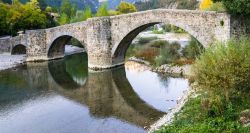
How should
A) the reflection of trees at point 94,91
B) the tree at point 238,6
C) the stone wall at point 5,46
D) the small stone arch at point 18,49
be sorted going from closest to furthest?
the reflection of trees at point 94,91 < the tree at point 238,6 < the small stone arch at point 18,49 < the stone wall at point 5,46

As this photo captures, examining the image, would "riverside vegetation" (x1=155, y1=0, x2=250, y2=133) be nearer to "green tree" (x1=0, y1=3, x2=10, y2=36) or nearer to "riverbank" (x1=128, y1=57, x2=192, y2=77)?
"riverbank" (x1=128, y1=57, x2=192, y2=77)

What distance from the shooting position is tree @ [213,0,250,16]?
22016mm

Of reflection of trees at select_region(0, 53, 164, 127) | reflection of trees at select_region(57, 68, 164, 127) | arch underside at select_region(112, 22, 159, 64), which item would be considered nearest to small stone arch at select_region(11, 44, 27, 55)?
reflection of trees at select_region(0, 53, 164, 127)

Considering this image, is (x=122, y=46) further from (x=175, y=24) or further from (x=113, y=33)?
(x=175, y=24)

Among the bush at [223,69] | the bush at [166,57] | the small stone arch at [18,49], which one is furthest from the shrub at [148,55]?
the bush at [223,69]

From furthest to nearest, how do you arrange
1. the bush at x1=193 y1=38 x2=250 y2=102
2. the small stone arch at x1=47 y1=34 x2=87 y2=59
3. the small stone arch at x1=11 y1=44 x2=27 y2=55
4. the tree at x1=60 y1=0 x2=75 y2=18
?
the tree at x1=60 y1=0 x2=75 y2=18 → the small stone arch at x1=11 y1=44 x2=27 y2=55 → the small stone arch at x1=47 y1=34 x2=87 y2=59 → the bush at x1=193 y1=38 x2=250 y2=102

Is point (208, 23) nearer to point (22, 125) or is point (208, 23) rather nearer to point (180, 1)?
point (22, 125)

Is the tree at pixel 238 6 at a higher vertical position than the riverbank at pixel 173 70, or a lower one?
higher

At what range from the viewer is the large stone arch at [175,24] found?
24.5 metres

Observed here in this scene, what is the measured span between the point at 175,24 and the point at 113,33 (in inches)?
253

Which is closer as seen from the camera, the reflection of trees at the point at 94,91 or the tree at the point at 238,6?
→ the reflection of trees at the point at 94,91

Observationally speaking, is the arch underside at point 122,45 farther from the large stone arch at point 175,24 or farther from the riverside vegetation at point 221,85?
the riverside vegetation at point 221,85

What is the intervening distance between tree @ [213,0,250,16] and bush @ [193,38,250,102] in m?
7.03

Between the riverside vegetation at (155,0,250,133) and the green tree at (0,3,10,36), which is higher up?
the green tree at (0,3,10,36)
